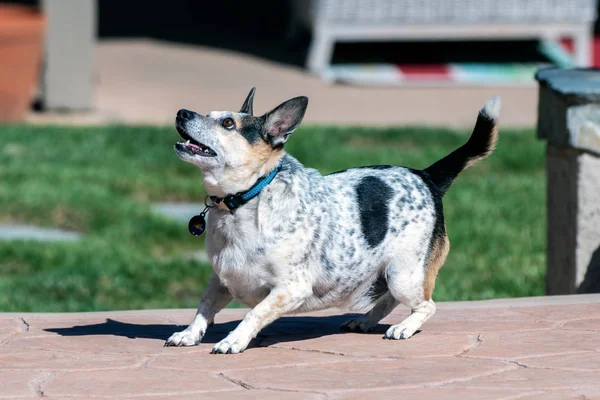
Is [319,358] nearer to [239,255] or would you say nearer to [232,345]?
[232,345]

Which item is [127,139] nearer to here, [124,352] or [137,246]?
[137,246]

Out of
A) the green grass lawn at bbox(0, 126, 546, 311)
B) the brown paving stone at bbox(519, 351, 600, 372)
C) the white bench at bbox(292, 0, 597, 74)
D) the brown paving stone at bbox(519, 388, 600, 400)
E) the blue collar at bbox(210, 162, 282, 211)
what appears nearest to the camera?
the brown paving stone at bbox(519, 388, 600, 400)

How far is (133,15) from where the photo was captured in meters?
19.1

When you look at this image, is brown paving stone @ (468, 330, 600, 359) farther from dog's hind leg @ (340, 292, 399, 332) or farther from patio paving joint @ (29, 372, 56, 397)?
patio paving joint @ (29, 372, 56, 397)

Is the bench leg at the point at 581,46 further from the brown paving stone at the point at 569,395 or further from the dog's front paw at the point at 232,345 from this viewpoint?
the brown paving stone at the point at 569,395

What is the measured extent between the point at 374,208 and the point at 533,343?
72cm

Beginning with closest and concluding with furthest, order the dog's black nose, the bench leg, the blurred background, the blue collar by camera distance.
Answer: the dog's black nose
the blue collar
the blurred background
the bench leg

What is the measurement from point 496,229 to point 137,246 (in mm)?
2300

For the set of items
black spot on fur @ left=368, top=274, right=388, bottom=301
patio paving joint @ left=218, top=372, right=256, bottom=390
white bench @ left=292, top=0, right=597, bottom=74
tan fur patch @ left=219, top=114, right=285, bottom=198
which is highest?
white bench @ left=292, top=0, right=597, bottom=74

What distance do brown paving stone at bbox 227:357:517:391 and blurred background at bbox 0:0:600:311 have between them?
2550mm

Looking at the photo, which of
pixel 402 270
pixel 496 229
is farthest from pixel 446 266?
pixel 402 270

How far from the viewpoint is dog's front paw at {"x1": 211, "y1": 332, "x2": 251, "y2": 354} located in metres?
4.07

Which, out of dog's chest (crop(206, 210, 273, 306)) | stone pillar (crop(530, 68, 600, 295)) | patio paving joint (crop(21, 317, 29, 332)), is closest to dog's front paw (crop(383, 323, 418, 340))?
dog's chest (crop(206, 210, 273, 306))

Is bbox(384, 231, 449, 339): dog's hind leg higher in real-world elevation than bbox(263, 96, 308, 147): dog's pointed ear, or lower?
lower
